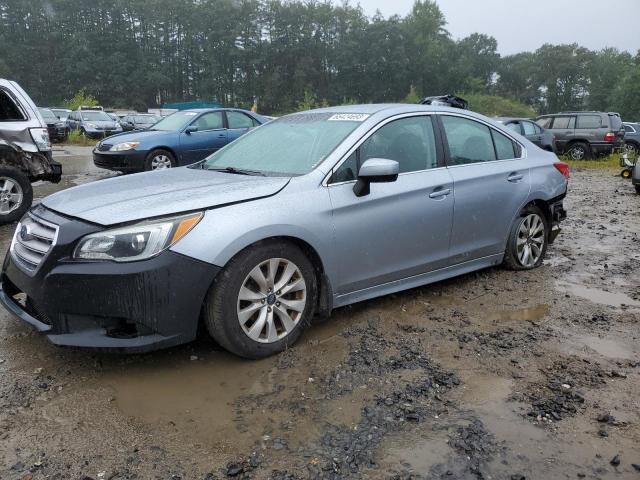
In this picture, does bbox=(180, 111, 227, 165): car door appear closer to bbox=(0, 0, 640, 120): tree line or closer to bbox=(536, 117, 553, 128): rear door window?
bbox=(536, 117, 553, 128): rear door window

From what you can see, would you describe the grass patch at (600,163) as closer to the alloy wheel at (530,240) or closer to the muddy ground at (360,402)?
the alloy wheel at (530,240)

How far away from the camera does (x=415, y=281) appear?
13.0ft

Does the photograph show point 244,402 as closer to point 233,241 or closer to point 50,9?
point 233,241

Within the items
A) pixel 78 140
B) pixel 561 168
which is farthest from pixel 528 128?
pixel 78 140

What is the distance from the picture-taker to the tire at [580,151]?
1836cm

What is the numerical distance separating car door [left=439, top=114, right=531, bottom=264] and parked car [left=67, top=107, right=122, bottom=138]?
74.3 feet

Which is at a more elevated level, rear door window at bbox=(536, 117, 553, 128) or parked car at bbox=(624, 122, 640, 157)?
rear door window at bbox=(536, 117, 553, 128)

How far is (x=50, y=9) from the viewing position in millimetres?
82500

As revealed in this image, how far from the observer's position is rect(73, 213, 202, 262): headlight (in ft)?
9.07

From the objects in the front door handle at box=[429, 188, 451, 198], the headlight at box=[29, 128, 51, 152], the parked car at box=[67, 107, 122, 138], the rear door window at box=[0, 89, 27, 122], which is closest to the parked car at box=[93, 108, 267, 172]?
the headlight at box=[29, 128, 51, 152]

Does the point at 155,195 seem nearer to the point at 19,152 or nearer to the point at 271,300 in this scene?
the point at 271,300

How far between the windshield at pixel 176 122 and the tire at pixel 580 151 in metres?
13.4

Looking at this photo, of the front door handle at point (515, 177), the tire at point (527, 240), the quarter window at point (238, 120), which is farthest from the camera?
the quarter window at point (238, 120)

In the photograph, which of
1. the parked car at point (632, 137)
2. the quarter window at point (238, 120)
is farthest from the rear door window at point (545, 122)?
the quarter window at point (238, 120)
